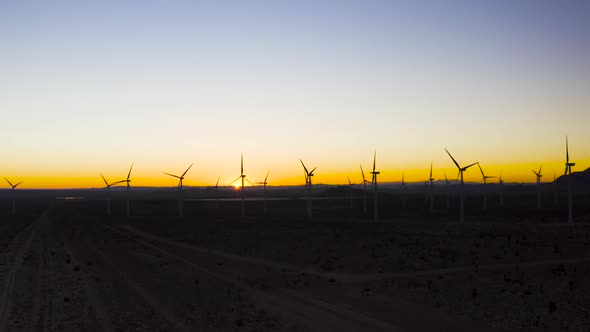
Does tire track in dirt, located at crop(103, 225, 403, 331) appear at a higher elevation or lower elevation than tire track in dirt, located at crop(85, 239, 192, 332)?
lower

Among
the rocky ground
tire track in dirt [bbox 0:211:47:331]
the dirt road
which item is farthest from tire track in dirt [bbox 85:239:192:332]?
the rocky ground

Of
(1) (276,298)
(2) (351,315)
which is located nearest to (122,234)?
(1) (276,298)

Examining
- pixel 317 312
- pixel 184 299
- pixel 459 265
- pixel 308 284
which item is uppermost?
pixel 184 299

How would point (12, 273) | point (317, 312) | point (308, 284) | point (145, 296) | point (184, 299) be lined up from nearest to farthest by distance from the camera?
1. point (317, 312)
2. point (184, 299)
3. point (145, 296)
4. point (308, 284)
5. point (12, 273)

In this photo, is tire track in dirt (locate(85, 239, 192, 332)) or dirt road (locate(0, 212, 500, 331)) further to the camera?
tire track in dirt (locate(85, 239, 192, 332))

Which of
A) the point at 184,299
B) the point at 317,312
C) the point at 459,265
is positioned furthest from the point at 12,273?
the point at 459,265

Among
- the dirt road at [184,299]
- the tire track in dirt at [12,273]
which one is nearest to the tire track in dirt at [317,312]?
the dirt road at [184,299]

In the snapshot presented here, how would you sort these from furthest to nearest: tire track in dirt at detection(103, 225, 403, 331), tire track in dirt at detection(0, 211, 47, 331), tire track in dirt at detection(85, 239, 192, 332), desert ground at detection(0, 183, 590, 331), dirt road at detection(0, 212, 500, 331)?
tire track in dirt at detection(0, 211, 47, 331) < desert ground at detection(0, 183, 590, 331) < tire track in dirt at detection(85, 239, 192, 332) < dirt road at detection(0, 212, 500, 331) < tire track in dirt at detection(103, 225, 403, 331)

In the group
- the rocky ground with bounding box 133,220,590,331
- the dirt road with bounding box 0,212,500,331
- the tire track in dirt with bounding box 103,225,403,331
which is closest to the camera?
the tire track in dirt with bounding box 103,225,403,331

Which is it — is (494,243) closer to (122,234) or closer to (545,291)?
(545,291)

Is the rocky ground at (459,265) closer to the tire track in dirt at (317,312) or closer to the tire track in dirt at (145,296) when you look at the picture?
the tire track in dirt at (317,312)

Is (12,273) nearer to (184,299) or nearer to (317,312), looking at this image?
(184,299)

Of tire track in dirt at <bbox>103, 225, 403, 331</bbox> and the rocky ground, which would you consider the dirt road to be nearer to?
tire track in dirt at <bbox>103, 225, 403, 331</bbox>
